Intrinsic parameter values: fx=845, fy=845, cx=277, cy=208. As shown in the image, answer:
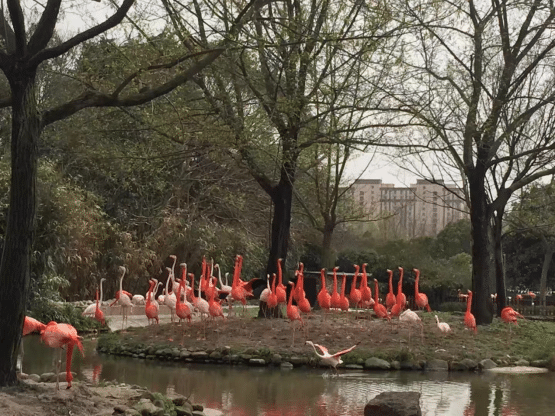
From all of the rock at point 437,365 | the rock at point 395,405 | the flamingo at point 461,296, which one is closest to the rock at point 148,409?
the rock at point 395,405

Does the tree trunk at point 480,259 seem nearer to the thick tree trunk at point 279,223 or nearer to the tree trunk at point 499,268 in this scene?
the tree trunk at point 499,268

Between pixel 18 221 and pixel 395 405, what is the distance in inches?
173

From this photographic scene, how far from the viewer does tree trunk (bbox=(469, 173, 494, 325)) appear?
20047 mm

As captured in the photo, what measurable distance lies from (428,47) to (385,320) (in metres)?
6.30

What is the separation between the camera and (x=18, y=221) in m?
8.70

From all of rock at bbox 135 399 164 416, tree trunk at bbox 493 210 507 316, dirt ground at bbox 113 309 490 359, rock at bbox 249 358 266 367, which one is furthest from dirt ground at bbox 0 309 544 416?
rock at bbox 135 399 164 416

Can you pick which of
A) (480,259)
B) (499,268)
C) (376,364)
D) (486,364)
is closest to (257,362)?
(376,364)

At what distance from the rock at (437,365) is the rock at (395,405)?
524 centimetres

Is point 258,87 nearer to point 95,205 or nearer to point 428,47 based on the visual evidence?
point 428,47

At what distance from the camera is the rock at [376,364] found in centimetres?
1429

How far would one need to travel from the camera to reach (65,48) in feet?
29.0

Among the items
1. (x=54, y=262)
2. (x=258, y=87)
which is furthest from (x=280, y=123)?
(x=54, y=262)

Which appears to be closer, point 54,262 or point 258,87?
point 258,87

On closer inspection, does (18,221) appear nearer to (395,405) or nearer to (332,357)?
(395,405)
